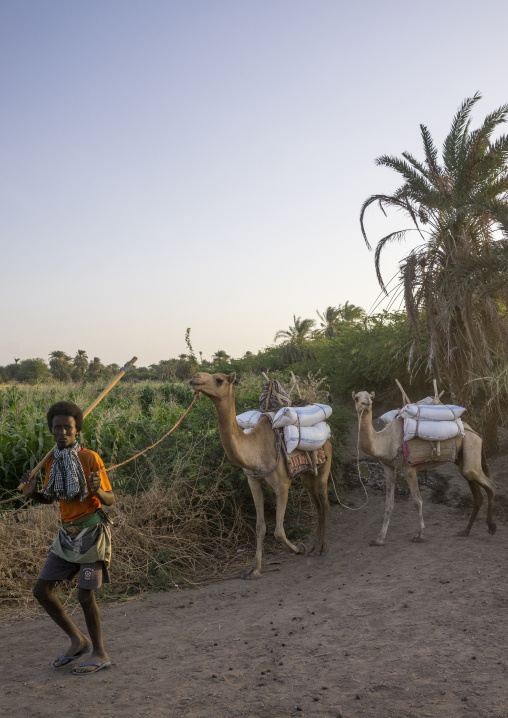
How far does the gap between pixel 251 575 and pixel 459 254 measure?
341 inches

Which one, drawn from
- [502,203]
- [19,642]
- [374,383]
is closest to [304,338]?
[374,383]

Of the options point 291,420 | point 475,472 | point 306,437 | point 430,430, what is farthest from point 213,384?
point 475,472

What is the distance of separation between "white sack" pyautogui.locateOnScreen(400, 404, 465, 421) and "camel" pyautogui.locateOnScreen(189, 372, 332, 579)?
1790 millimetres

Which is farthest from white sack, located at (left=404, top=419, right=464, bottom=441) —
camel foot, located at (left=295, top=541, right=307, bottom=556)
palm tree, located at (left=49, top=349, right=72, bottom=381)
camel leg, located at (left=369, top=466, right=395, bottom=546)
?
palm tree, located at (left=49, top=349, right=72, bottom=381)

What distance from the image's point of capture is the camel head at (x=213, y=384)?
6367mm

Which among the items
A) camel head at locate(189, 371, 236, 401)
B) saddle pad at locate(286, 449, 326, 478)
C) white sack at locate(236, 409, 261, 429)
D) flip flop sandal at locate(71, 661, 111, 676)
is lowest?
flip flop sandal at locate(71, 661, 111, 676)

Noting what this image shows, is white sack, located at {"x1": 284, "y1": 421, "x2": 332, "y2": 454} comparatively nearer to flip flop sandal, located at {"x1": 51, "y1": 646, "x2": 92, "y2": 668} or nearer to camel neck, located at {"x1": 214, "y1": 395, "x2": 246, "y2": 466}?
camel neck, located at {"x1": 214, "y1": 395, "x2": 246, "y2": 466}

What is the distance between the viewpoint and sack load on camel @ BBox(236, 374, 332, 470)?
7832 mm

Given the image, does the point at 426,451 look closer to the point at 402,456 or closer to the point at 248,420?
the point at 402,456

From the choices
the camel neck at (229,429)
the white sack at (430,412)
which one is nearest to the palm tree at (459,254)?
the white sack at (430,412)

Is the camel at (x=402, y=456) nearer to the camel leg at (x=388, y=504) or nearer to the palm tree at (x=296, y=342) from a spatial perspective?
the camel leg at (x=388, y=504)

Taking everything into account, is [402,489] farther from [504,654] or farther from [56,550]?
[56,550]

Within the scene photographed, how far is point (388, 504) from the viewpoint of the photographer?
8.83m

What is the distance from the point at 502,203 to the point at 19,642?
1127cm
